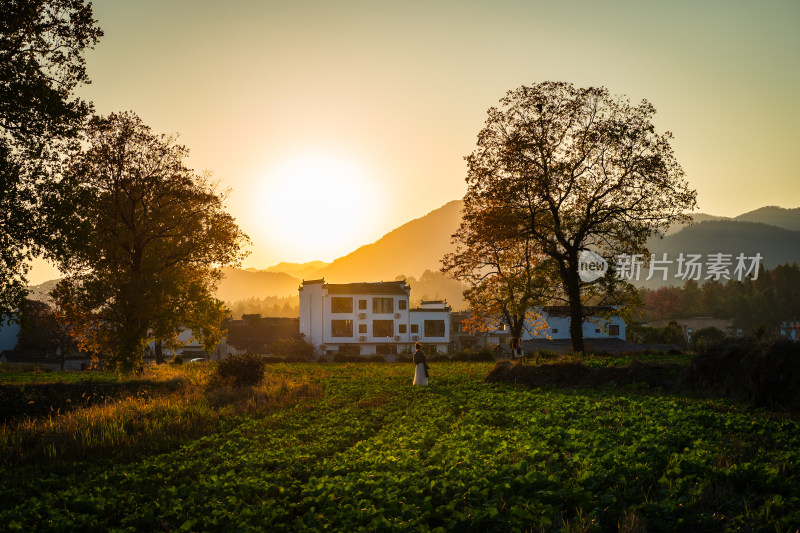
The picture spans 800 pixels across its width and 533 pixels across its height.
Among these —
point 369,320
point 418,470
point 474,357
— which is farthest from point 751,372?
point 369,320

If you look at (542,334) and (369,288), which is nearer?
(369,288)

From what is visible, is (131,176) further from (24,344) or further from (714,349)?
(24,344)

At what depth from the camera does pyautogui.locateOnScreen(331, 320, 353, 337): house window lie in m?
86.9

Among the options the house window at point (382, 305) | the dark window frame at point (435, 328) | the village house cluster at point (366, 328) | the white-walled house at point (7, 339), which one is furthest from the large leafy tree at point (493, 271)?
the white-walled house at point (7, 339)

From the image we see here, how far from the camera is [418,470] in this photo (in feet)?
36.0

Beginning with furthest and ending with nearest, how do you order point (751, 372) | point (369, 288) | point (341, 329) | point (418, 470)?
1. point (369, 288)
2. point (341, 329)
3. point (751, 372)
4. point (418, 470)

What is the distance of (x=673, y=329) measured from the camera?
280 ft

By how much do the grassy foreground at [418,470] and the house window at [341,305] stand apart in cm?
6797

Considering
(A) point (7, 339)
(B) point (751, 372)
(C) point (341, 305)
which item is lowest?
(A) point (7, 339)

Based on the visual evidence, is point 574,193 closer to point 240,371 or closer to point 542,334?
point 240,371

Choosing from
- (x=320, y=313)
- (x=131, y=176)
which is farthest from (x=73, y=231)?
(x=320, y=313)

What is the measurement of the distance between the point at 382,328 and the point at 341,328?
5.95m

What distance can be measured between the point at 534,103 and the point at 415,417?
24004 mm

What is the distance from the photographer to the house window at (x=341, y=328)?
3423 inches
